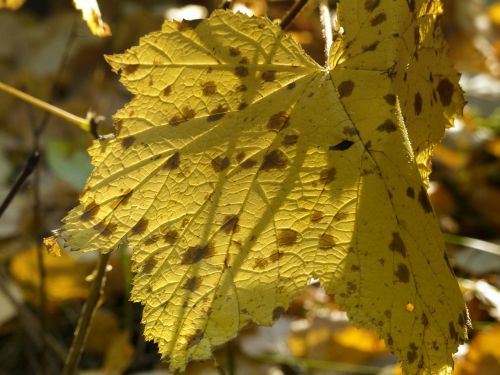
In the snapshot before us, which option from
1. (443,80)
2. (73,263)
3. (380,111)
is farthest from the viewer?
(73,263)

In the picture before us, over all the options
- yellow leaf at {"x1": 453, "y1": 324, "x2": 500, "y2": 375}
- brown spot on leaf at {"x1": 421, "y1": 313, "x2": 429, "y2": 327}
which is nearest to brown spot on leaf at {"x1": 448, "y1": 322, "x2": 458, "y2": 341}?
brown spot on leaf at {"x1": 421, "y1": 313, "x2": 429, "y2": 327}

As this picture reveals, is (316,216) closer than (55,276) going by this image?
Yes

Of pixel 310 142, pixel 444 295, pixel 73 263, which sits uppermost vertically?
pixel 73 263

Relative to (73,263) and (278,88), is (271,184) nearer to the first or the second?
(278,88)

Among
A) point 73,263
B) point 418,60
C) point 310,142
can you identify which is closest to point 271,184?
point 310,142

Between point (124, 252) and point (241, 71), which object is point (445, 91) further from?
point (124, 252)

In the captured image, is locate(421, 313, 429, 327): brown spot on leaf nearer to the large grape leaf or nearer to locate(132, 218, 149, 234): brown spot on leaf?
the large grape leaf

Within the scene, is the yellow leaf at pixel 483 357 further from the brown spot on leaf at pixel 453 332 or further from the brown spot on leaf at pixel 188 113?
the brown spot on leaf at pixel 188 113

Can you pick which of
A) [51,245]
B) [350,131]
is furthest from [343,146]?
[51,245]
